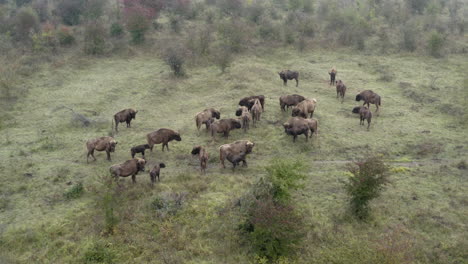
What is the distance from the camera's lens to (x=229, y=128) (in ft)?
69.6

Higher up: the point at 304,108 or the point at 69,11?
the point at 69,11

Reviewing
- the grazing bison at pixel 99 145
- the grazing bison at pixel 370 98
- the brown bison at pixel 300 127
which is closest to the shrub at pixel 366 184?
the brown bison at pixel 300 127

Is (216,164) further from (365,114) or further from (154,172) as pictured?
(365,114)

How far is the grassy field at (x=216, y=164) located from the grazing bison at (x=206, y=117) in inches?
40.3

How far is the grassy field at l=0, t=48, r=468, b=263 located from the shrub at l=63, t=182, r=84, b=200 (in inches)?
9.0

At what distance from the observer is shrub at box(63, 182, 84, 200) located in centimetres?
1586

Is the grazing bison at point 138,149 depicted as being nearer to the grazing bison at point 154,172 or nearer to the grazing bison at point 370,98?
the grazing bison at point 154,172

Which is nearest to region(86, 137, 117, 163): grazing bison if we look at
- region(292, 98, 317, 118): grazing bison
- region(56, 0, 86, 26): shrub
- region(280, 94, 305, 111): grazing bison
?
region(292, 98, 317, 118): grazing bison

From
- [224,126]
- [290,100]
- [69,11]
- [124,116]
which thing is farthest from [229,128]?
[69,11]

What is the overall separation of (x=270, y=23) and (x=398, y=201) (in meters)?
31.3

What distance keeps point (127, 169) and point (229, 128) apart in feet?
21.9

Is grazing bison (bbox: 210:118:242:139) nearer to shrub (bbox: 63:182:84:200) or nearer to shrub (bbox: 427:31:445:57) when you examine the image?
shrub (bbox: 63:182:84:200)

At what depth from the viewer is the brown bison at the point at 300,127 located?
2042 cm

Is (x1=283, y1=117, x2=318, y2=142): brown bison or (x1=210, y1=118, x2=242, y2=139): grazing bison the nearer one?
(x1=283, y1=117, x2=318, y2=142): brown bison
